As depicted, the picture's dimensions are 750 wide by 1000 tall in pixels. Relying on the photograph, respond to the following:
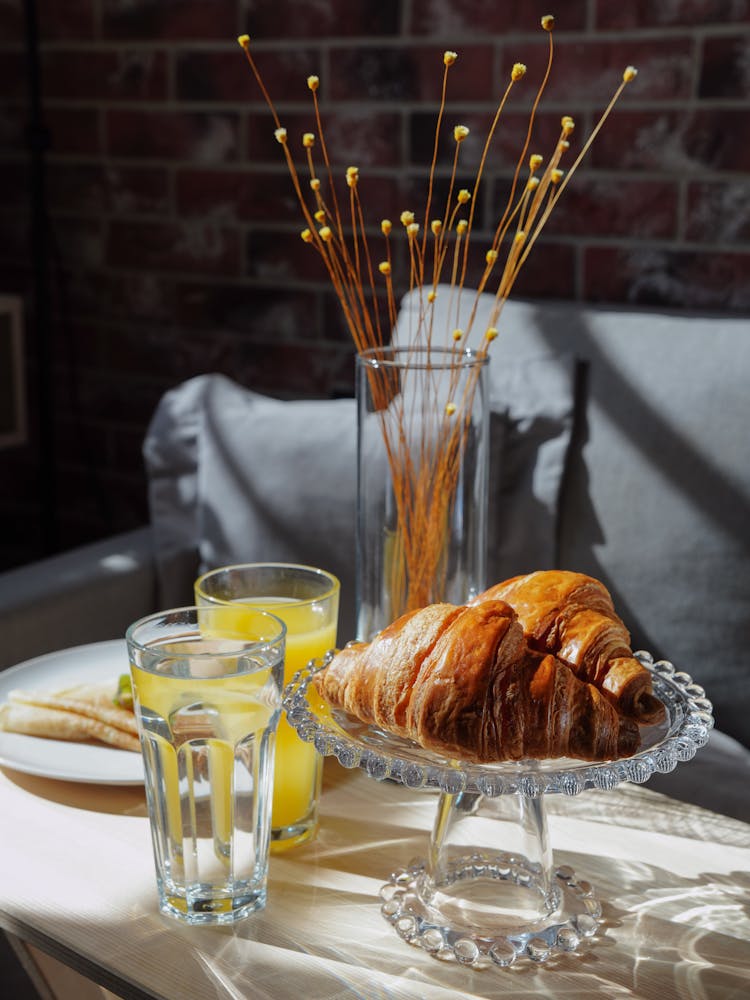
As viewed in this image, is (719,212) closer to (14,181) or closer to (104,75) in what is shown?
(104,75)

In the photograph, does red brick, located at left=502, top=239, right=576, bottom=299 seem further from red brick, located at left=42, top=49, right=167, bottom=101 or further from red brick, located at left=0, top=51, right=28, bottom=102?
red brick, located at left=0, top=51, right=28, bottom=102

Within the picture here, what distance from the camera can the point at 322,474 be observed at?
5.49ft

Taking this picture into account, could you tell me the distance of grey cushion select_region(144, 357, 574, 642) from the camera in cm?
165

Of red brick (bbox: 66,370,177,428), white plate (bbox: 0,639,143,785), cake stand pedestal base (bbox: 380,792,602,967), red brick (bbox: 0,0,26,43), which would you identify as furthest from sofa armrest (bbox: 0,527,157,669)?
red brick (bbox: 0,0,26,43)

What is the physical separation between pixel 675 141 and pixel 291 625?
4.34 feet

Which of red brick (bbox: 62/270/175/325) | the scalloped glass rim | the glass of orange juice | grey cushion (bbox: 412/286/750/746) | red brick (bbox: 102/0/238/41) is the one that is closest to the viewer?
the scalloped glass rim

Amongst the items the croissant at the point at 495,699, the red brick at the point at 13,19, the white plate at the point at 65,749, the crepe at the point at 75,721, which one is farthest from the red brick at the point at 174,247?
the croissant at the point at 495,699

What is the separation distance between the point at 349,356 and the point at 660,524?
925 mm

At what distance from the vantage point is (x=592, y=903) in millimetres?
852

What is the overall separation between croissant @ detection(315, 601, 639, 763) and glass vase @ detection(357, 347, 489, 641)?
267 millimetres

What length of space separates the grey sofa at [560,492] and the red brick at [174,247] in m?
0.68

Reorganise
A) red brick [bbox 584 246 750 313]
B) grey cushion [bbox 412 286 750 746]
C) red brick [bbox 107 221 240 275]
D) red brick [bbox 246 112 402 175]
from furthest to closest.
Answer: red brick [bbox 107 221 240 275] < red brick [bbox 246 112 402 175] < red brick [bbox 584 246 750 313] < grey cushion [bbox 412 286 750 746]

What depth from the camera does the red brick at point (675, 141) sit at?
189 centimetres

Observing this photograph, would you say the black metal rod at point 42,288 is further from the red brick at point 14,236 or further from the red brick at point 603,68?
the red brick at point 603,68
